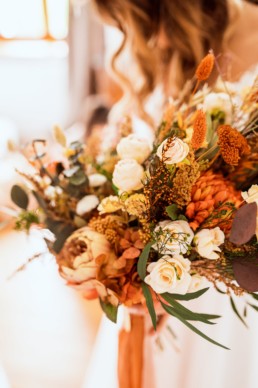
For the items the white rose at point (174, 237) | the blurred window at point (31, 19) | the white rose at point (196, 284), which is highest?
the blurred window at point (31, 19)

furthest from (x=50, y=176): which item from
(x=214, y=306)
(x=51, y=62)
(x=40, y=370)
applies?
(x=51, y=62)

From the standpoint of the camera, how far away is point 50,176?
777mm

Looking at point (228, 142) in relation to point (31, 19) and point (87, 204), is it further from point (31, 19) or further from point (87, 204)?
point (31, 19)

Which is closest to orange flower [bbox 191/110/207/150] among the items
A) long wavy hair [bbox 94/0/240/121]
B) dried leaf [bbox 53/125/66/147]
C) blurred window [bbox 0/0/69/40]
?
dried leaf [bbox 53/125/66/147]

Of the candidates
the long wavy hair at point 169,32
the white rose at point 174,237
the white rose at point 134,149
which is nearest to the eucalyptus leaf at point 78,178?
the white rose at point 134,149

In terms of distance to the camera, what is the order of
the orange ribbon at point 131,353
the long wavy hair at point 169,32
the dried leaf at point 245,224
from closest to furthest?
the dried leaf at point 245,224 < the orange ribbon at point 131,353 < the long wavy hair at point 169,32

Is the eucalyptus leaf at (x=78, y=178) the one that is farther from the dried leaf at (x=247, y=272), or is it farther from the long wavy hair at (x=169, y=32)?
the long wavy hair at (x=169, y=32)

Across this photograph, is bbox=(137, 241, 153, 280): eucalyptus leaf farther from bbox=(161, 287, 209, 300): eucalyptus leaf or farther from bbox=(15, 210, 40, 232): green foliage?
bbox=(15, 210, 40, 232): green foliage

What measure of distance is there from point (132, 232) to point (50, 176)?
0.70ft

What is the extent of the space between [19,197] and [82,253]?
0.62ft

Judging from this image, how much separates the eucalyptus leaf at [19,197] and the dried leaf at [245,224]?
41 cm

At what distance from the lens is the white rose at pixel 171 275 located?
57 cm

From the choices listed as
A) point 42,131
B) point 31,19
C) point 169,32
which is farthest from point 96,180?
point 42,131

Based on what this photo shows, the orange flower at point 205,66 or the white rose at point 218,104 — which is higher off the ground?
the white rose at point 218,104
